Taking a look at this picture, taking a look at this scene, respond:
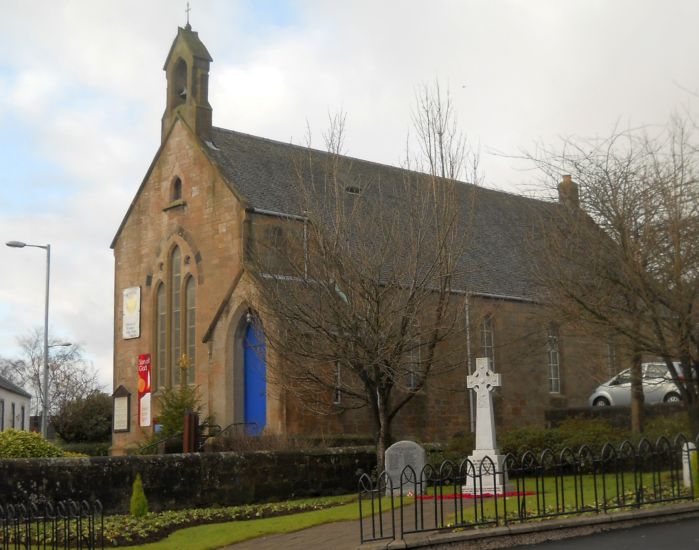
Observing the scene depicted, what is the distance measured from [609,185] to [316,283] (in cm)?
687

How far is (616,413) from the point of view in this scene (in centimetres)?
2755

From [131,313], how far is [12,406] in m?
31.6

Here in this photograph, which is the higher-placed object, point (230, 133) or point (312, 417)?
point (230, 133)

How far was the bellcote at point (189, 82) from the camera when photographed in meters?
32.8

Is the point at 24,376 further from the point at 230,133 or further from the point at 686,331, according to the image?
the point at 686,331

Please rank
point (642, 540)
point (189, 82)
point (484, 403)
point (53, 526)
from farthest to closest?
point (189, 82) → point (484, 403) → point (53, 526) → point (642, 540)

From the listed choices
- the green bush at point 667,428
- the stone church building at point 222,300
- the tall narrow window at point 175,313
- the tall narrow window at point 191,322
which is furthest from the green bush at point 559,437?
the tall narrow window at point 175,313

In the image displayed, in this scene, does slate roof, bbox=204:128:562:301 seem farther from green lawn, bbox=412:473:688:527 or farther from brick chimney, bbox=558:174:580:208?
green lawn, bbox=412:473:688:527

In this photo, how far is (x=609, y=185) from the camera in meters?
17.4

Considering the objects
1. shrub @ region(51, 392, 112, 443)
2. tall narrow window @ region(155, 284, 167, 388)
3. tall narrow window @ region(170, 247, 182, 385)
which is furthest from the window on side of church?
shrub @ region(51, 392, 112, 443)

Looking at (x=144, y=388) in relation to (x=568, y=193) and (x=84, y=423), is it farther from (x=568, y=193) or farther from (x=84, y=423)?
(x=568, y=193)

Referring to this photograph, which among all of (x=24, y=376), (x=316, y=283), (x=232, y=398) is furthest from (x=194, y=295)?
(x=24, y=376)

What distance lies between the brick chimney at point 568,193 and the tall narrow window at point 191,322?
54.6 ft

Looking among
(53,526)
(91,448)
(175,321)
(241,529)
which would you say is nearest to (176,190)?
(175,321)
